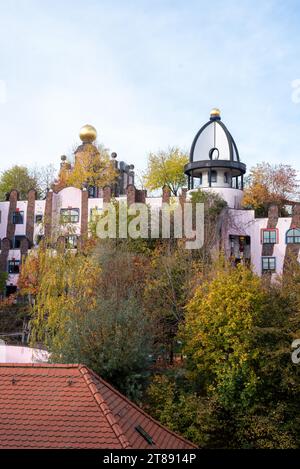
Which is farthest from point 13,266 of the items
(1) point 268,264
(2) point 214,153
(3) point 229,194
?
(1) point 268,264

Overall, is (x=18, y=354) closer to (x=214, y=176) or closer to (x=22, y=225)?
(x=22, y=225)

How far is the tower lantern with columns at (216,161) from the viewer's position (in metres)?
36.7

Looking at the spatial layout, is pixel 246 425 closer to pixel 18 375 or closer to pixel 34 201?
pixel 18 375

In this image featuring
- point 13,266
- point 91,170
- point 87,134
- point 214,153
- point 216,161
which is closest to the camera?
point 216,161

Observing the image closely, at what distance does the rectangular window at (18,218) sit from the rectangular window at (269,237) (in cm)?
1752

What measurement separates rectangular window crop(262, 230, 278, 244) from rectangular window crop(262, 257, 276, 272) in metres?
1.07

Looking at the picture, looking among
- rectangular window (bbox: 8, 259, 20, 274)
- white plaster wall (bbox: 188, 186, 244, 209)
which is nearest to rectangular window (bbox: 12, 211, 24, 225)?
rectangular window (bbox: 8, 259, 20, 274)

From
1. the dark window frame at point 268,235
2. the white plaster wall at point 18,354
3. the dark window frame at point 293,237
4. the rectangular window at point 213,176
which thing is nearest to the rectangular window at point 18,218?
the rectangular window at point 213,176

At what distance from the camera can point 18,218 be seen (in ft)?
132

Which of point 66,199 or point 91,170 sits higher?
point 91,170

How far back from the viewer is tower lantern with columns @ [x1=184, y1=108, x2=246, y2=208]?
3666 centimetres

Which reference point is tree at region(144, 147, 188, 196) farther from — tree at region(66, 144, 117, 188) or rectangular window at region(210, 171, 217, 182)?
rectangular window at region(210, 171, 217, 182)

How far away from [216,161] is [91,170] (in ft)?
43.2

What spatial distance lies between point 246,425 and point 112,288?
29.0 feet
